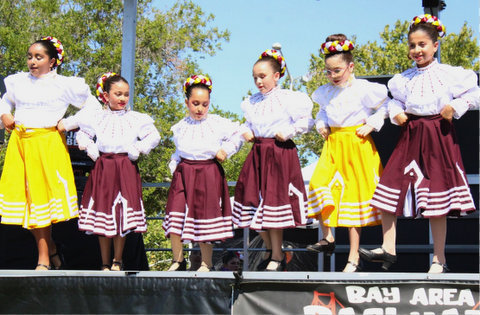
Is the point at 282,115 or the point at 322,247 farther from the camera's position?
the point at 282,115

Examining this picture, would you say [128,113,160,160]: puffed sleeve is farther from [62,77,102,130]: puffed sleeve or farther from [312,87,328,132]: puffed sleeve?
[312,87,328,132]: puffed sleeve

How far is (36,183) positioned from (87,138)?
46 cm

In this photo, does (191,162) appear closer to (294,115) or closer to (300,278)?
(294,115)

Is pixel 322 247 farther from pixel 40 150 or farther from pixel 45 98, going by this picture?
pixel 45 98

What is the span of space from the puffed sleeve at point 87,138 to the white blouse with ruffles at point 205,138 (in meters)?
0.55

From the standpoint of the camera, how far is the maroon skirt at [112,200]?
446cm

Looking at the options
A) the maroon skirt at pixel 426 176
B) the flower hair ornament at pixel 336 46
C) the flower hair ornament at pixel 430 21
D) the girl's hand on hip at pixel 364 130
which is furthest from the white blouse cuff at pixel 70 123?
the flower hair ornament at pixel 430 21

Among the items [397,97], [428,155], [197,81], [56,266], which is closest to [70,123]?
[197,81]

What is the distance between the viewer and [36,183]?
14.8 ft

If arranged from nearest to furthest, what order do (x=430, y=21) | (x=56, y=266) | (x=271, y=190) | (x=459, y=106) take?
(x=459, y=106), (x=430, y=21), (x=271, y=190), (x=56, y=266)

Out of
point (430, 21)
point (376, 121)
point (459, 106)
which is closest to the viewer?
point (459, 106)

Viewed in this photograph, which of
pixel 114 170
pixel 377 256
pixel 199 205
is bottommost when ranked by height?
pixel 377 256

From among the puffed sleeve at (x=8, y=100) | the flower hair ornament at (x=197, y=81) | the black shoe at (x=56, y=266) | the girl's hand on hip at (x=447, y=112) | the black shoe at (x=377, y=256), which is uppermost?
the flower hair ornament at (x=197, y=81)

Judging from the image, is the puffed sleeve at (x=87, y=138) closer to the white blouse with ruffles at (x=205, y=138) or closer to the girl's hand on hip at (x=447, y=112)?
the white blouse with ruffles at (x=205, y=138)
